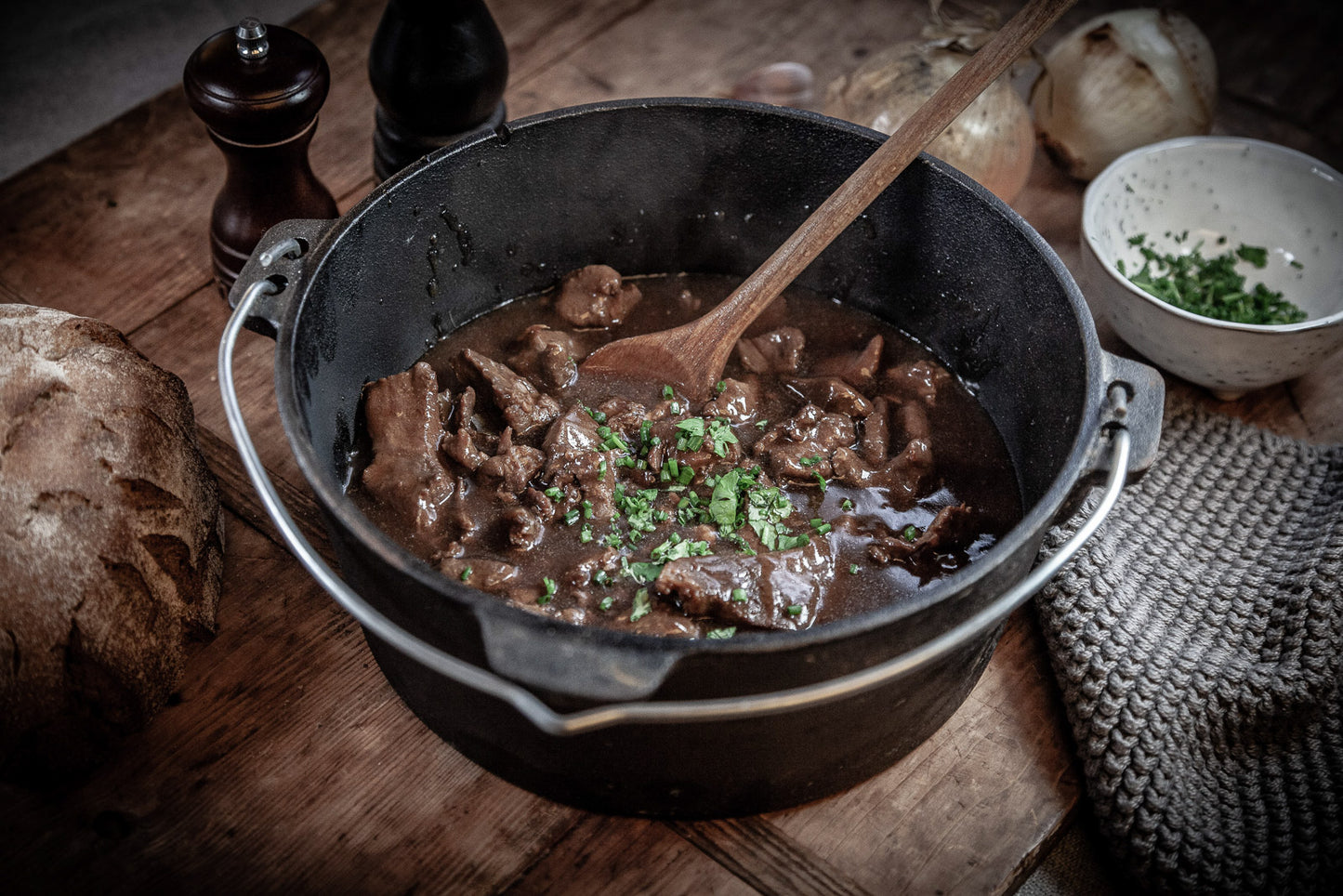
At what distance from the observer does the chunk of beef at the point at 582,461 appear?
6.91 feet

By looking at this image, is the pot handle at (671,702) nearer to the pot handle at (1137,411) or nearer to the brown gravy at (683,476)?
the pot handle at (1137,411)

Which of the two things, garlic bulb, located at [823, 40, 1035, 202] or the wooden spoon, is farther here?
garlic bulb, located at [823, 40, 1035, 202]

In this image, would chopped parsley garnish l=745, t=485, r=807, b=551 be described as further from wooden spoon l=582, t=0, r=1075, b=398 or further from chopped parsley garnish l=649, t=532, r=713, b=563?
wooden spoon l=582, t=0, r=1075, b=398

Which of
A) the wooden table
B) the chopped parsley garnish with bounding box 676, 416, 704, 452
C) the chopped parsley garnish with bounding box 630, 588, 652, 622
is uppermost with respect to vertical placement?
the chopped parsley garnish with bounding box 676, 416, 704, 452

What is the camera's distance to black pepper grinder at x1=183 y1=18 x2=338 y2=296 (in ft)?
7.71

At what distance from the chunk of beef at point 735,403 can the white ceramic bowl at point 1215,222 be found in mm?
868

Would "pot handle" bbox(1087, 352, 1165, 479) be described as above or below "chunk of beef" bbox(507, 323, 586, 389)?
above

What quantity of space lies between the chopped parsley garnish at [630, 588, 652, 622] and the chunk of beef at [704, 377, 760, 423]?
1.62ft

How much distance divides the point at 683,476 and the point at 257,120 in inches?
45.9

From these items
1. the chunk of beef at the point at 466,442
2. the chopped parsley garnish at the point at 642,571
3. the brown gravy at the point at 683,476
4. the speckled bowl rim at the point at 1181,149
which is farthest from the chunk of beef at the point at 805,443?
the speckled bowl rim at the point at 1181,149

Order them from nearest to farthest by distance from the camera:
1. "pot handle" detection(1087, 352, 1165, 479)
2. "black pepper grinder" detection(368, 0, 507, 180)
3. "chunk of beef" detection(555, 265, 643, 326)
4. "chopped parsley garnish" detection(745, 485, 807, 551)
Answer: "pot handle" detection(1087, 352, 1165, 479), "chopped parsley garnish" detection(745, 485, 807, 551), "chunk of beef" detection(555, 265, 643, 326), "black pepper grinder" detection(368, 0, 507, 180)

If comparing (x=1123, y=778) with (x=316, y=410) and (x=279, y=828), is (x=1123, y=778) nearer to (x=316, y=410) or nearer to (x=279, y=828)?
(x=279, y=828)

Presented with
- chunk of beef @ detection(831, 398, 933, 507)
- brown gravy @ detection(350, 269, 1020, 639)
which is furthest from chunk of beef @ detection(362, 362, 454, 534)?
chunk of beef @ detection(831, 398, 933, 507)

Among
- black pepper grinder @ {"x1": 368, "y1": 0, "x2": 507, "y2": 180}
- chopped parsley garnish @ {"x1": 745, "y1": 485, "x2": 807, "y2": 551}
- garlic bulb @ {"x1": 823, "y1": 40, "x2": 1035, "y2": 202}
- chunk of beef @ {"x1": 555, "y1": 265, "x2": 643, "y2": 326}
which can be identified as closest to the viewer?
chopped parsley garnish @ {"x1": 745, "y1": 485, "x2": 807, "y2": 551}
